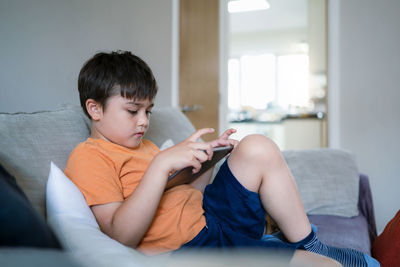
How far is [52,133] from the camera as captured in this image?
2.97ft

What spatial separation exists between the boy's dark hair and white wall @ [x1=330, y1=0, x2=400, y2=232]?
85.8 inches

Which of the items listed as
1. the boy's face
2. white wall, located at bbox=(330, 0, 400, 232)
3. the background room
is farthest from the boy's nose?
white wall, located at bbox=(330, 0, 400, 232)

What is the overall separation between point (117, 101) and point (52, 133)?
0.67 ft

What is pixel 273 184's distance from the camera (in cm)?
84

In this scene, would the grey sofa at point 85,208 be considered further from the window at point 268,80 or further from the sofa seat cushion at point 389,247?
the window at point 268,80

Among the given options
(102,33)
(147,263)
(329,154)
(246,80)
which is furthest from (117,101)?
(246,80)

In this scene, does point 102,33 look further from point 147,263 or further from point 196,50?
point 147,263

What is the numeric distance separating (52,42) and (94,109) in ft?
4.54

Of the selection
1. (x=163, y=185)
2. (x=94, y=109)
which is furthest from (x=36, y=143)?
(x=163, y=185)

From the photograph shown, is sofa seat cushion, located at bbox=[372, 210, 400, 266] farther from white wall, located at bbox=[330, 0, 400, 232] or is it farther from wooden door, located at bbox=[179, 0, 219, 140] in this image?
wooden door, located at bbox=[179, 0, 219, 140]

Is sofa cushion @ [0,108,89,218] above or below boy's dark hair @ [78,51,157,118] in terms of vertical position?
below

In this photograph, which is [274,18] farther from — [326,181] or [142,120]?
[142,120]

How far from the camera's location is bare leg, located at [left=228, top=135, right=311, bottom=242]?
2.74 ft

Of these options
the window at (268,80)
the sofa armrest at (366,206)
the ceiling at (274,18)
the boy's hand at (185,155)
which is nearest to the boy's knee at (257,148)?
the boy's hand at (185,155)
